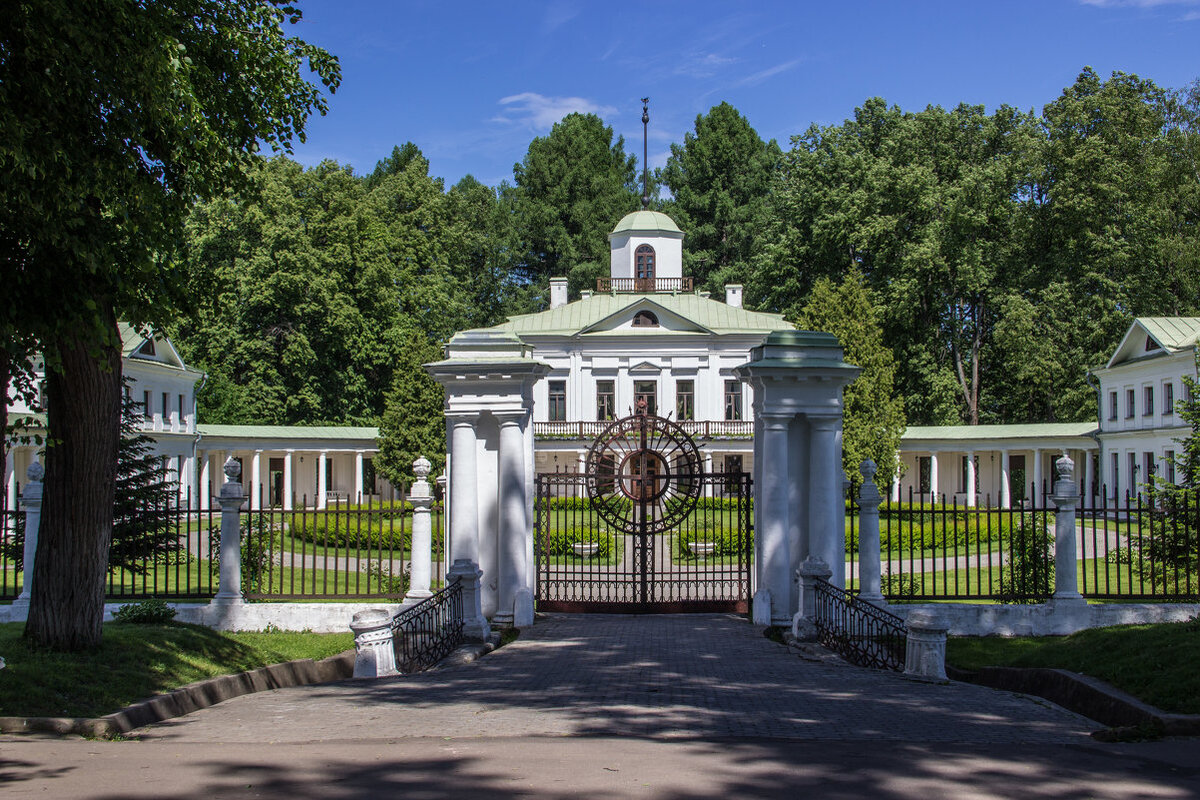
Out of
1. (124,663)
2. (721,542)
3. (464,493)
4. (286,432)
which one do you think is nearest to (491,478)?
(464,493)

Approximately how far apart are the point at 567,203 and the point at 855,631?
5377 centimetres

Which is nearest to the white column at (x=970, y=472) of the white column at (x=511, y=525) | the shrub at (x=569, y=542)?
the shrub at (x=569, y=542)

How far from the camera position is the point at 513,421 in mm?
13258

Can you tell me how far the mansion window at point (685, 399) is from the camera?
46794 mm

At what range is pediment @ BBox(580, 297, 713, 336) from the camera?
4647 centimetres

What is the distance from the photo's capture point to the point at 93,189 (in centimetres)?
782

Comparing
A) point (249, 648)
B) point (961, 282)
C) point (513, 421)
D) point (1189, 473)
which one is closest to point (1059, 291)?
point (961, 282)

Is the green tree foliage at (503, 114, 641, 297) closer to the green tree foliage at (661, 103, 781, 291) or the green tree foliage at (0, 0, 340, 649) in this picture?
the green tree foliage at (661, 103, 781, 291)

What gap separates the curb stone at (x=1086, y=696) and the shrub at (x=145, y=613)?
9042mm

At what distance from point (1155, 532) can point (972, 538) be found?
1343 cm

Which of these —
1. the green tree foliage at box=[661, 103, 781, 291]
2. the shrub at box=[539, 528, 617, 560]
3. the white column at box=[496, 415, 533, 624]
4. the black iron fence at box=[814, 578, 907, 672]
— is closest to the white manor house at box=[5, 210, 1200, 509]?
the green tree foliage at box=[661, 103, 781, 291]

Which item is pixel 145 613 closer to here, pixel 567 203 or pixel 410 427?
pixel 410 427

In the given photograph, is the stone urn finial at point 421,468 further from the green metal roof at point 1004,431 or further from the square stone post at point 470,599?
the green metal roof at point 1004,431

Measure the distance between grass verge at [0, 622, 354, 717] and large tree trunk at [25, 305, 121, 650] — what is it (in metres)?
0.26
